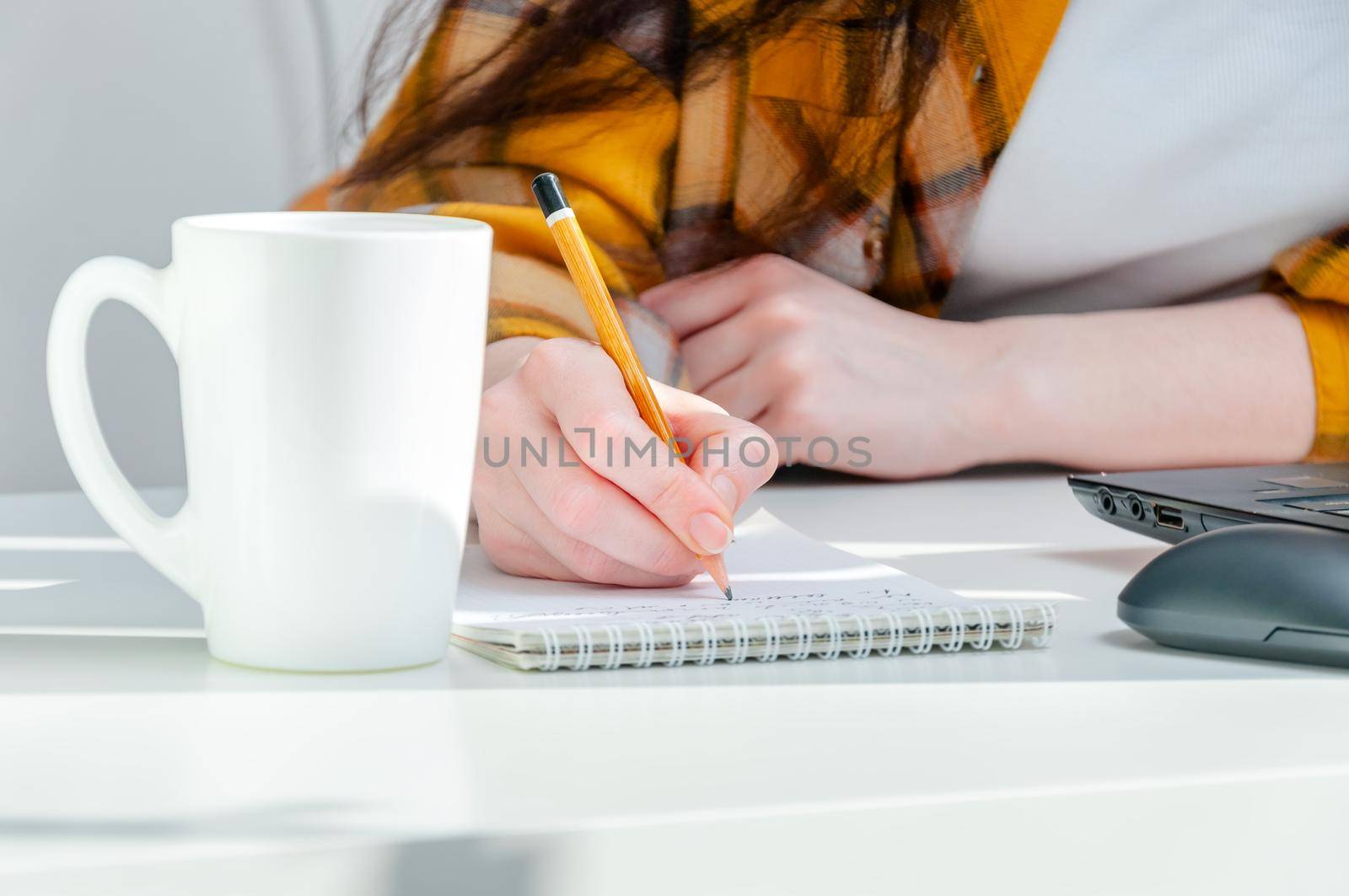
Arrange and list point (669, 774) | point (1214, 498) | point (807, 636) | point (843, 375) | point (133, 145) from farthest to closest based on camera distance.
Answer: point (133, 145) < point (843, 375) < point (1214, 498) < point (807, 636) < point (669, 774)

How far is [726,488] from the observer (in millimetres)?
463

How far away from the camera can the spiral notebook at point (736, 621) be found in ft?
1.27

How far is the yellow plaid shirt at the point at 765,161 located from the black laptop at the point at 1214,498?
0.29m

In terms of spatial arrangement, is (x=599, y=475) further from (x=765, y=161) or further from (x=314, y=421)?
(x=765, y=161)

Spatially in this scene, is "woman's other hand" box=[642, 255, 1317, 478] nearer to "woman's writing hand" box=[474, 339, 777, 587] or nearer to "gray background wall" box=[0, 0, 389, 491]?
"woman's writing hand" box=[474, 339, 777, 587]

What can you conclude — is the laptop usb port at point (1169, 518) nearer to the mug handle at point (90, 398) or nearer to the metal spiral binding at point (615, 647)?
the metal spiral binding at point (615, 647)

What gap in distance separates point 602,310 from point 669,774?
0.67ft

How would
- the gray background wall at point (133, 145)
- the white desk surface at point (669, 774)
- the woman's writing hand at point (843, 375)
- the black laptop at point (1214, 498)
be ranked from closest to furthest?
the white desk surface at point (669, 774) < the black laptop at point (1214, 498) < the woman's writing hand at point (843, 375) < the gray background wall at point (133, 145)

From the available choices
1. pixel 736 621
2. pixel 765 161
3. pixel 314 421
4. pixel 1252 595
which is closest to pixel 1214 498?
pixel 1252 595

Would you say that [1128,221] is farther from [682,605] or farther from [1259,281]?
[682,605]

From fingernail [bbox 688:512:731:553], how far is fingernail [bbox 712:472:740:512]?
0.02 metres

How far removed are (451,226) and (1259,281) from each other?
74 centimetres

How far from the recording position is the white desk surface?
26 cm

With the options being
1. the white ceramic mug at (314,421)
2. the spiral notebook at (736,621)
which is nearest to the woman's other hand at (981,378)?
the spiral notebook at (736,621)
